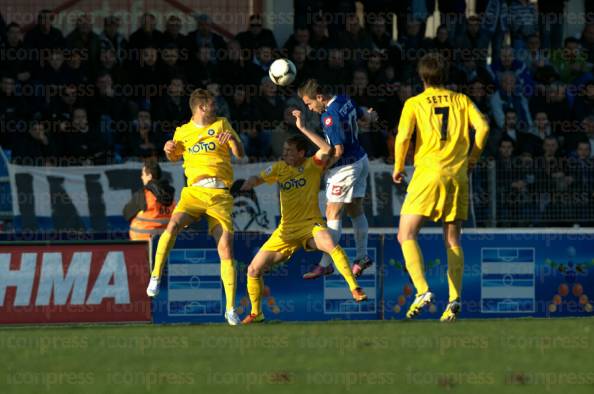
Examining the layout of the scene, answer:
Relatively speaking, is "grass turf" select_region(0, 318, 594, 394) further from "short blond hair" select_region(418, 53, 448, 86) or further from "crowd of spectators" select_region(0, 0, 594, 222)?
"crowd of spectators" select_region(0, 0, 594, 222)

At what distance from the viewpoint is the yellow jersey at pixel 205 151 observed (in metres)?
11.6

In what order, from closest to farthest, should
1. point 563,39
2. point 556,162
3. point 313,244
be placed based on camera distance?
point 313,244
point 556,162
point 563,39

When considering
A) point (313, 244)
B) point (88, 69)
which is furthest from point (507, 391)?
point (88, 69)

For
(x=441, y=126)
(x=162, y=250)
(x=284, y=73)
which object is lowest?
(x=162, y=250)

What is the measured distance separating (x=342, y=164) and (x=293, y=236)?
38.3 inches

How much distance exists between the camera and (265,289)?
1281 cm

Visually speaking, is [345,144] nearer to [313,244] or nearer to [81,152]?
[313,244]

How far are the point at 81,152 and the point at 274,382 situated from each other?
367 inches

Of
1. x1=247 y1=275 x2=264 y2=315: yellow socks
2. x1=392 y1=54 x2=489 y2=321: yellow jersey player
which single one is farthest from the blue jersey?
x1=392 y1=54 x2=489 y2=321: yellow jersey player

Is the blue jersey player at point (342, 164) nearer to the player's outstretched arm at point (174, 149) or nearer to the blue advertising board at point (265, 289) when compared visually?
the blue advertising board at point (265, 289)

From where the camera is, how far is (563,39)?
67.5 ft

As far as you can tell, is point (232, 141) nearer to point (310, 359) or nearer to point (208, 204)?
point (208, 204)

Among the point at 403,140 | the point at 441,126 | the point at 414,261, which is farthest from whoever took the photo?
the point at 414,261

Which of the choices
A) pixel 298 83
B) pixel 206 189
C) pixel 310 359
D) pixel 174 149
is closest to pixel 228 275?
pixel 206 189
